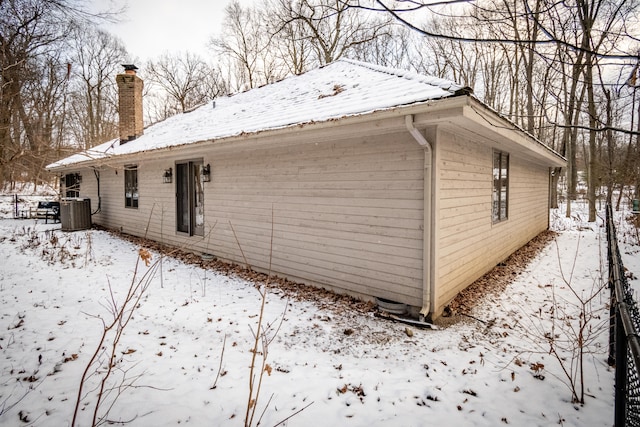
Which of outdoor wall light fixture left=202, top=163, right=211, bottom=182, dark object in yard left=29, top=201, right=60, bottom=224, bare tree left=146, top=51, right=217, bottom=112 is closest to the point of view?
outdoor wall light fixture left=202, top=163, right=211, bottom=182

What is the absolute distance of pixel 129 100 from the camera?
12.2 meters

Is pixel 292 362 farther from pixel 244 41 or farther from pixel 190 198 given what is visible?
pixel 244 41

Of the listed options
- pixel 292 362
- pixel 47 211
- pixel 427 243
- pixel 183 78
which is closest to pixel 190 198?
pixel 292 362

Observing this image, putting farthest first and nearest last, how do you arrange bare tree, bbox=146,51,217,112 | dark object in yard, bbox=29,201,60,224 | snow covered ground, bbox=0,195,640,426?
1. bare tree, bbox=146,51,217,112
2. dark object in yard, bbox=29,201,60,224
3. snow covered ground, bbox=0,195,640,426

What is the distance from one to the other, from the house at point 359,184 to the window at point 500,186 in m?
0.04

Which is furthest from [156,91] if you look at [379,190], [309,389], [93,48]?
[309,389]

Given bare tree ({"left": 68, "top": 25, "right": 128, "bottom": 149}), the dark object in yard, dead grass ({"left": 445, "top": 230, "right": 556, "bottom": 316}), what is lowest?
dead grass ({"left": 445, "top": 230, "right": 556, "bottom": 316})

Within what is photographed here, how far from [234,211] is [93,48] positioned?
75.3 feet

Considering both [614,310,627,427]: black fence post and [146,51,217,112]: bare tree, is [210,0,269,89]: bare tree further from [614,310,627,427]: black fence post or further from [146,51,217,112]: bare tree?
[614,310,627,427]: black fence post

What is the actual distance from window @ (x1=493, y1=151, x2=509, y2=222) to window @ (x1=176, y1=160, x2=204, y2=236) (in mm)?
6687

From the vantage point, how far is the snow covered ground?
2.60 m

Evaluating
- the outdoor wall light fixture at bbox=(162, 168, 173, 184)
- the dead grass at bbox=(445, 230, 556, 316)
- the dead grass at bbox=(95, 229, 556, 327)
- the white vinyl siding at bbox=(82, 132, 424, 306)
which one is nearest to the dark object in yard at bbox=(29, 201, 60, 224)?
the outdoor wall light fixture at bbox=(162, 168, 173, 184)

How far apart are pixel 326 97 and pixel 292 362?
4370 mm

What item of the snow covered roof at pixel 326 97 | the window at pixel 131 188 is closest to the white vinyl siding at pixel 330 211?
the snow covered roof at pixel 326 97
